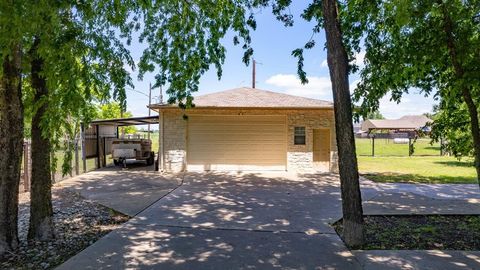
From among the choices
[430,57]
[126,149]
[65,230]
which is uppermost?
[430,57]

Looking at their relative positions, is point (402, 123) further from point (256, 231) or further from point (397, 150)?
point (256, 231)

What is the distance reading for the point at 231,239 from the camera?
17.7 ft

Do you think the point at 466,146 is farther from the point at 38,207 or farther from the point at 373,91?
the point at 38,207

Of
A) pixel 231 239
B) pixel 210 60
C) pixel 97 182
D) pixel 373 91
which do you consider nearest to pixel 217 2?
pixel 210 60

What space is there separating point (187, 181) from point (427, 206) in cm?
708

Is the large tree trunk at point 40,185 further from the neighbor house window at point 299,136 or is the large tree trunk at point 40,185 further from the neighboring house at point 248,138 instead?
the neighbor house window at point 299,136

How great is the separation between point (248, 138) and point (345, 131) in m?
9.26

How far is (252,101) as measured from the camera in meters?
14.4

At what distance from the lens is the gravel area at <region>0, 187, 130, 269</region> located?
4.62 m

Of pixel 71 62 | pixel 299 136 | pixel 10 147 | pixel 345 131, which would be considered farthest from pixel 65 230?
pixel 299 136

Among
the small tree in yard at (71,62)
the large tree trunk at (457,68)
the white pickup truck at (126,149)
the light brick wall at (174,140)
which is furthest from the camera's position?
the white pickup truck at (126,149)

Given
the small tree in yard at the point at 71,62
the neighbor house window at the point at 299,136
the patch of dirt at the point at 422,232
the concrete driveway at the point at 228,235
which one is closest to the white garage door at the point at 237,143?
the neighbor house window at the point at 299,136

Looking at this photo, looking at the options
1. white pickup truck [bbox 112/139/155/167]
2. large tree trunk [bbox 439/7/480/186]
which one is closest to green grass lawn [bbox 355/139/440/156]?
large tree trunk [bbox 439/7/480/186]

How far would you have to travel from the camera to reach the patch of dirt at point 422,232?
5.18m
